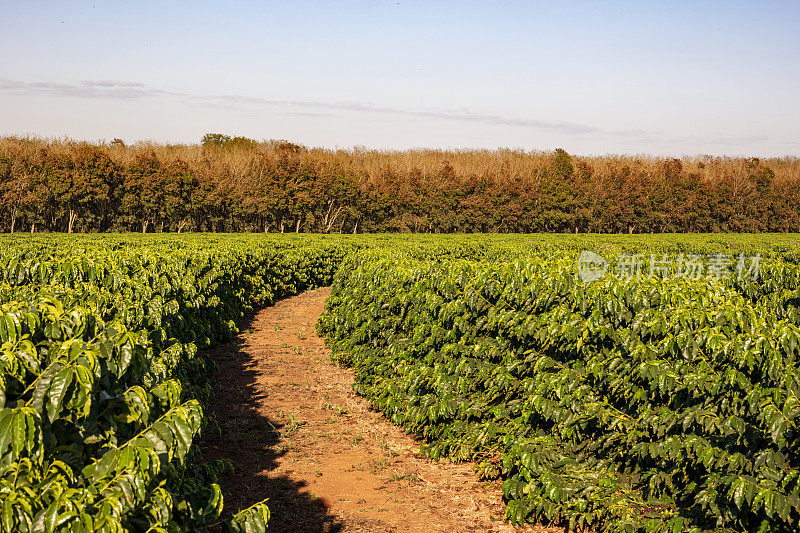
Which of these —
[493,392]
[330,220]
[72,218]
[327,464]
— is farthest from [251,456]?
[330,220]

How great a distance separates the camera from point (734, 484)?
3146mm

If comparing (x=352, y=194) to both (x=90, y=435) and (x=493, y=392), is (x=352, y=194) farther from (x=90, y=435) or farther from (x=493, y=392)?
(x=90, y=435)

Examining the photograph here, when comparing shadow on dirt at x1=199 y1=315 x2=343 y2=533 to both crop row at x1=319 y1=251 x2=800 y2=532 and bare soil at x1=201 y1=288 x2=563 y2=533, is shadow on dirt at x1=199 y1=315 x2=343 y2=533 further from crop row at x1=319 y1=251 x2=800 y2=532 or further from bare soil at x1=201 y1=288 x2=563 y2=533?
crop row at x1=319 y1=251 x2=800 y2=532

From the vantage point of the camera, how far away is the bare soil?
15.0 ft

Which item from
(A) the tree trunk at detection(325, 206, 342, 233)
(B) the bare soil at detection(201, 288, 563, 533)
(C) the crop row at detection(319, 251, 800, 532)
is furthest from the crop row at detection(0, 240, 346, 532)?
(A) the tree trunk at detection(325, 206, 342, 233)

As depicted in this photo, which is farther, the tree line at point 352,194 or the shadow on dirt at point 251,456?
the tree line at point 352,194

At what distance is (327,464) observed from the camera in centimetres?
561

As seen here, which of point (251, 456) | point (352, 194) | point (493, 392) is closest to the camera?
point (493, 392)

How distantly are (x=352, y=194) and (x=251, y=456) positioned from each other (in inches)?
1769

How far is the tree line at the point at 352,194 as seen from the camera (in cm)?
4391

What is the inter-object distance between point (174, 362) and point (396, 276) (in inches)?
132

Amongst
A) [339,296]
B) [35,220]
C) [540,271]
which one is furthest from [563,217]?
[540,271]

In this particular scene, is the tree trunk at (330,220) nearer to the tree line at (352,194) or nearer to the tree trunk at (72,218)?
the tree line at (352,194)

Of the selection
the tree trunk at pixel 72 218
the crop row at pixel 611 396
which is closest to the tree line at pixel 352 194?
the tree trunk at pixel 72 218
